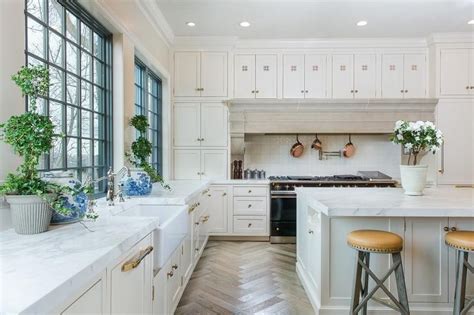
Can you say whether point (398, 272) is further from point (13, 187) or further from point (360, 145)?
point (360, 145)

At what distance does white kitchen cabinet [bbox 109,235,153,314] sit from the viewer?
1148mm

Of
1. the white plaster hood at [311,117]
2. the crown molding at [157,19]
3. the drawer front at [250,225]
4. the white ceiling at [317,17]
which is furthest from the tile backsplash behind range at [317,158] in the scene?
the crown molding at [157,19]

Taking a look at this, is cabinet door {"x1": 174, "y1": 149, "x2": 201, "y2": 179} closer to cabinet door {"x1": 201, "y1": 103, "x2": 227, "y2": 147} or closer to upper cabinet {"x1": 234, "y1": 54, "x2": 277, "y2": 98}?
cabinet door {"x1": 201, "y1": 103, "x2": 227, "y2": 147}

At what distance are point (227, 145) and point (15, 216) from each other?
11.4 ft

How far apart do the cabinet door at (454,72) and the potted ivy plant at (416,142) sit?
2.43m

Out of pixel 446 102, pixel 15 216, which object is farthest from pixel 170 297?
pixel 446 102

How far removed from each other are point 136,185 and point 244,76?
2.66 metres

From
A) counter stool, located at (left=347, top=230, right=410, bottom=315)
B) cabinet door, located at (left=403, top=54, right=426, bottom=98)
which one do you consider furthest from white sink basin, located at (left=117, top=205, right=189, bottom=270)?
cabinet door, located at (left=403, top=54, right=426, bottom=98)

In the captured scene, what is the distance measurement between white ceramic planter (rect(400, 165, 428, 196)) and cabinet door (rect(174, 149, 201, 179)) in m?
2.78

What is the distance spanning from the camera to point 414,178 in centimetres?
259

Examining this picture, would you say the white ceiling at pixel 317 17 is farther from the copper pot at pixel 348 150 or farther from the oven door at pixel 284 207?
the oven door at pixel 284 207

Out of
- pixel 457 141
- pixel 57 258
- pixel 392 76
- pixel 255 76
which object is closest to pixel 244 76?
pixel 255 76

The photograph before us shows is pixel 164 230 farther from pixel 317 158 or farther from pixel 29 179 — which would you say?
pixel 317 158

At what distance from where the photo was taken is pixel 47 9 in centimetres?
192
